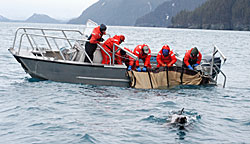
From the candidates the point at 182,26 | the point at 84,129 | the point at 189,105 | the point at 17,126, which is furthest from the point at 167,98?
the point at 182,26

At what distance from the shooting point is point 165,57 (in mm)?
12297

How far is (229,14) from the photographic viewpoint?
133m

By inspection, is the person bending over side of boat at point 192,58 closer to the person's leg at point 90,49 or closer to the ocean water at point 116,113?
the ocean water at point 116,113

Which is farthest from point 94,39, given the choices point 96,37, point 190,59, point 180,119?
point 180,119

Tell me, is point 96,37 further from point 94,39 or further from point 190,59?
point 190,59

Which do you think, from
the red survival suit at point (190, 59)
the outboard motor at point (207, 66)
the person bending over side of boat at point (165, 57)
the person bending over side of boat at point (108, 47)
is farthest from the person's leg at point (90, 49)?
the outboard motor at point (207, 66)

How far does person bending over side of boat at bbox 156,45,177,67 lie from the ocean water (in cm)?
108

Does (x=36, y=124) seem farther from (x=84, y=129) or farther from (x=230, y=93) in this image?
(x=230, y=93)


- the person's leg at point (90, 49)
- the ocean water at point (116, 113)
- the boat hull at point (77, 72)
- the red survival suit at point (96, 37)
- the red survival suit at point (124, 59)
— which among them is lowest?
the ocean water at point (116, 113)

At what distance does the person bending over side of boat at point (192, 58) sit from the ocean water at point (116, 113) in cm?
99

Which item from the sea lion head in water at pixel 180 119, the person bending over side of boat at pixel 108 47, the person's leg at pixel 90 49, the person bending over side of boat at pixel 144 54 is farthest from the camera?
the person bending over side of boat at pixel 144 54

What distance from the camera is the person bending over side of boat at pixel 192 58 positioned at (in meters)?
12.3

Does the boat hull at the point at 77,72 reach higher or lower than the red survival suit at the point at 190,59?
lower

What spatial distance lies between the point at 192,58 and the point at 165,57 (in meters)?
1.07
